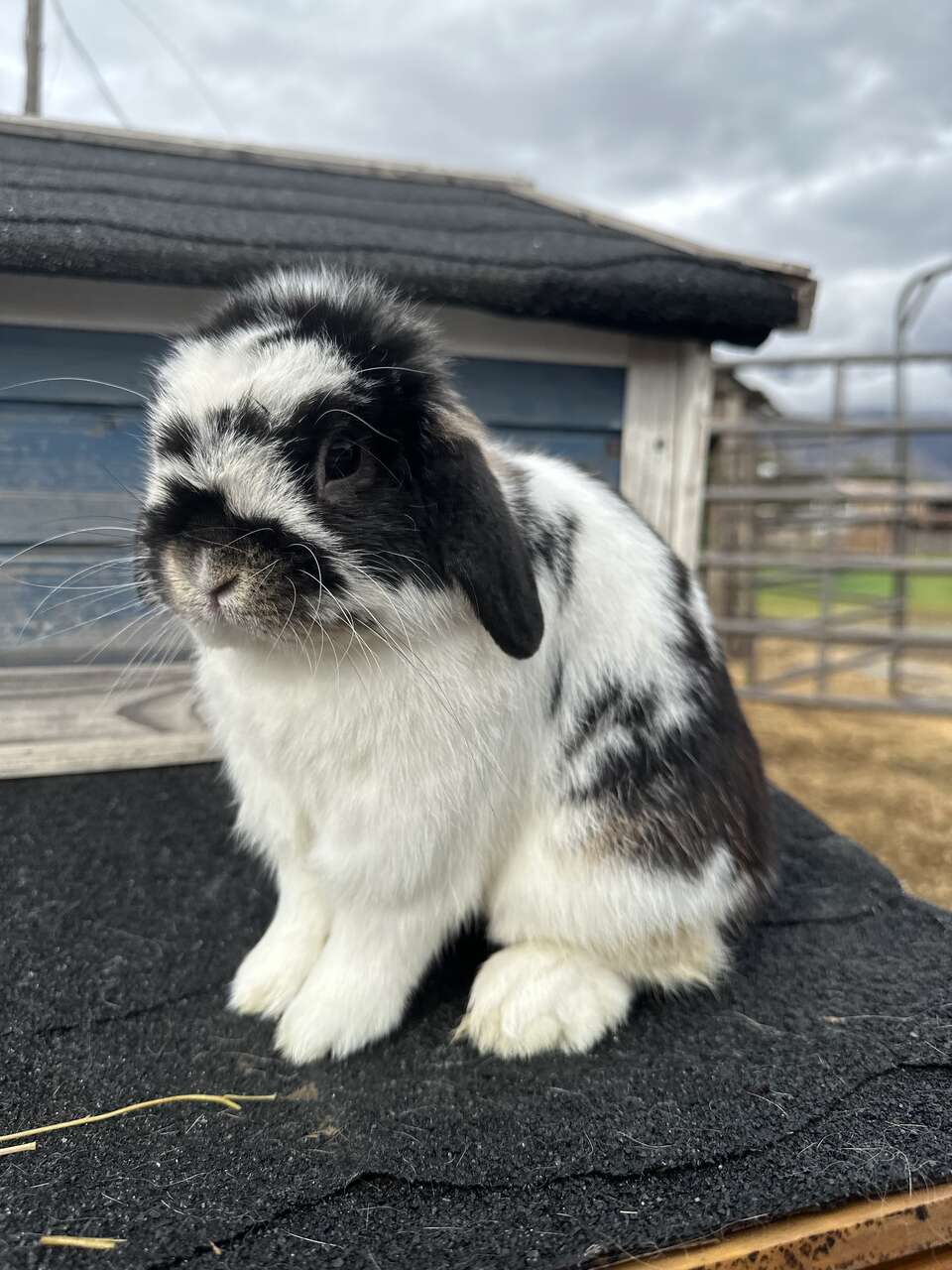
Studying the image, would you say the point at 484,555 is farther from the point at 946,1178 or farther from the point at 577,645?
the point at 946,1178

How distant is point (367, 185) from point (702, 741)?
1.71m

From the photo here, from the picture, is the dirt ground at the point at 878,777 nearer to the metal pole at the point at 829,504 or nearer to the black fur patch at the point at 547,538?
the metal pole at the point at 829,504

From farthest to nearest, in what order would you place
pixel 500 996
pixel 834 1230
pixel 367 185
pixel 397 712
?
pixel 367 185 < pixel 500 996 < pixel 397 712 < pixel 834 1230

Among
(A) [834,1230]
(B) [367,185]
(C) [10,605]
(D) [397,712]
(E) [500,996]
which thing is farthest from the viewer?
(B) [367,185]

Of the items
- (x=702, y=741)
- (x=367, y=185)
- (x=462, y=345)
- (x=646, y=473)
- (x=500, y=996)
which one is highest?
(x=367, y=185)

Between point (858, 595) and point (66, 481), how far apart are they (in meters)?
6.85

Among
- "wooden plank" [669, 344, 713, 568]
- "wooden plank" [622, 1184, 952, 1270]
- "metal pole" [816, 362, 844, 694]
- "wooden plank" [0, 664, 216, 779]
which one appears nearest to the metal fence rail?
"metal pole" [816, 362, 844, 694]

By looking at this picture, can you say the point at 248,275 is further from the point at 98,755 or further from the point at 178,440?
the point at 98,755

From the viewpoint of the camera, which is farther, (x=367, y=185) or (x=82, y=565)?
(x=367, y=185)

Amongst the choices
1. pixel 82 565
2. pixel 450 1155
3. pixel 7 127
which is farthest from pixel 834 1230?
pixel 7 127

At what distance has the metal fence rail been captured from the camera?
549 centimetres

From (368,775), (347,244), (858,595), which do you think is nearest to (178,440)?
(368,775)

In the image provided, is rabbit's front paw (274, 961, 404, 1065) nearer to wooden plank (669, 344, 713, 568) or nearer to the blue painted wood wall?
the blue painted wood wall

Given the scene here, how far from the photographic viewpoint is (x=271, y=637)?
40.6 inches
